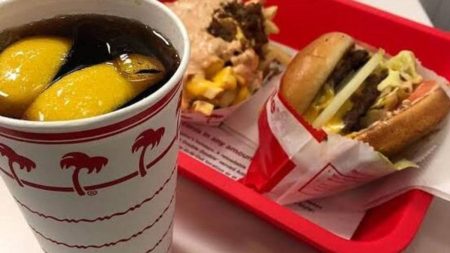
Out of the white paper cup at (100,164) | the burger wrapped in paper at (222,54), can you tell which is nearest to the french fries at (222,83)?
the burger wrapped in paper at (222,54)

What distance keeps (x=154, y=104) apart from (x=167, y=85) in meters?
0.01

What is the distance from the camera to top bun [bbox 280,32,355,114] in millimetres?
669

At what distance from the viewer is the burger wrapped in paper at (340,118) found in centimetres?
61

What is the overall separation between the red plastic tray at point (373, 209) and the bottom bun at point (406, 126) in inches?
2.3

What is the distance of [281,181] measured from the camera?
0.66 metres

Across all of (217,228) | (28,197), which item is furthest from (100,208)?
(217,228)

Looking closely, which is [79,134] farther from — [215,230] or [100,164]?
[215,230]

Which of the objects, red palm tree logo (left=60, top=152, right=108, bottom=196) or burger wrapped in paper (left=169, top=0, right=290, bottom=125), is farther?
burger wrapped in paper (left=169, top=0, right=290, bottom=125)

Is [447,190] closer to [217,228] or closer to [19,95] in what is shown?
[217,228]

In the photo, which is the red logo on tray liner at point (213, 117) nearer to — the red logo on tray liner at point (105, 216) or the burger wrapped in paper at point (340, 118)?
the burger wrapped in paper at point (340, 118)

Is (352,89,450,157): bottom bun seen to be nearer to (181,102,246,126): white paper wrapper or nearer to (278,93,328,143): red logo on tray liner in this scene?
(278,93,328,143): red logo on tray liner

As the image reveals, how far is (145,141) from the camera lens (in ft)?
1.15

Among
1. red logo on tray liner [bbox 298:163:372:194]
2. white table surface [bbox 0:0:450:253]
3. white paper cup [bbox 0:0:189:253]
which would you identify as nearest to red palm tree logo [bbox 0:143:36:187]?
white paper cup [bbox 0:0:189:253]

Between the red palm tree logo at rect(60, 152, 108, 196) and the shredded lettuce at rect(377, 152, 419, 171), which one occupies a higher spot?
the red palm tree logo at rect(60, 152, 108, 196)
